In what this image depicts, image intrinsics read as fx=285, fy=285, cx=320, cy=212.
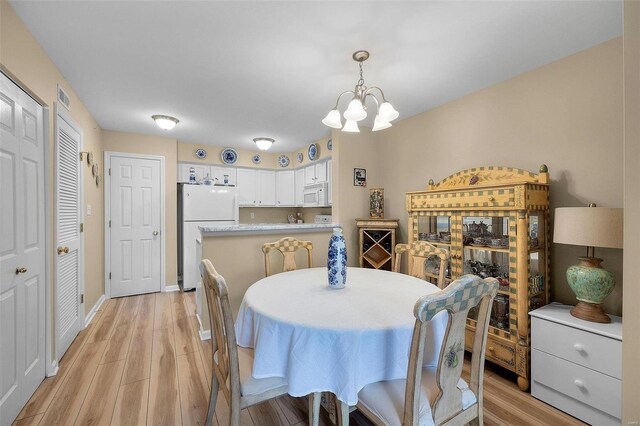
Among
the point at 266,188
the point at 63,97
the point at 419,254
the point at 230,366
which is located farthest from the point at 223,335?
the point at 266,188

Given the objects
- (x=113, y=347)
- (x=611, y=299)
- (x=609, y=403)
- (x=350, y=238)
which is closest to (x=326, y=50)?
(x=350, y=238)

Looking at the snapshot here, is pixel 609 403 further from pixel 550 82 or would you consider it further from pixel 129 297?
pixel 129 297

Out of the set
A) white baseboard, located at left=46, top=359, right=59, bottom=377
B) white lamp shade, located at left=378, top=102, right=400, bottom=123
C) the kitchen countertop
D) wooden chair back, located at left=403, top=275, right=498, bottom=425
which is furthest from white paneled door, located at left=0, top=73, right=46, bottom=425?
white lamp shade, located at left=378, top=102, right=400, bottom=123

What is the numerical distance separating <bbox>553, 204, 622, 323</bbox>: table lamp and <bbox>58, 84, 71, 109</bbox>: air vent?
3.83 metres

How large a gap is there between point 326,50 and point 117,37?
1.39 m

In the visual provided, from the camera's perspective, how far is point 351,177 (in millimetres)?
3693

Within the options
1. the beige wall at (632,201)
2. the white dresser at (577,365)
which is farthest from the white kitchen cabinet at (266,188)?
the beige wall at (632,201)

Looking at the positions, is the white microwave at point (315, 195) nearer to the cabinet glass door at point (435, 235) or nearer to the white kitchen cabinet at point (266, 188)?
the white kitchen cabinet at point (266, 188)

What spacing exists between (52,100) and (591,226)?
3.82 m

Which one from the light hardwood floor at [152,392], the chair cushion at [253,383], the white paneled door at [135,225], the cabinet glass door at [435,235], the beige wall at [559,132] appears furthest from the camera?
the white paneled door at [135,225]

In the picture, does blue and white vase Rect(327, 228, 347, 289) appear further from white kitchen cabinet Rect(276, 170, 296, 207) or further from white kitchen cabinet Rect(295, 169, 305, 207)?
white kitchen cabinet Rect(276, 170, 296, 207)

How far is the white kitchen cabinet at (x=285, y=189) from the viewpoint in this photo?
5414 millimetres

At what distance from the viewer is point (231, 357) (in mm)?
1184

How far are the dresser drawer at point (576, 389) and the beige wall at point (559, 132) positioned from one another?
1.71ft
